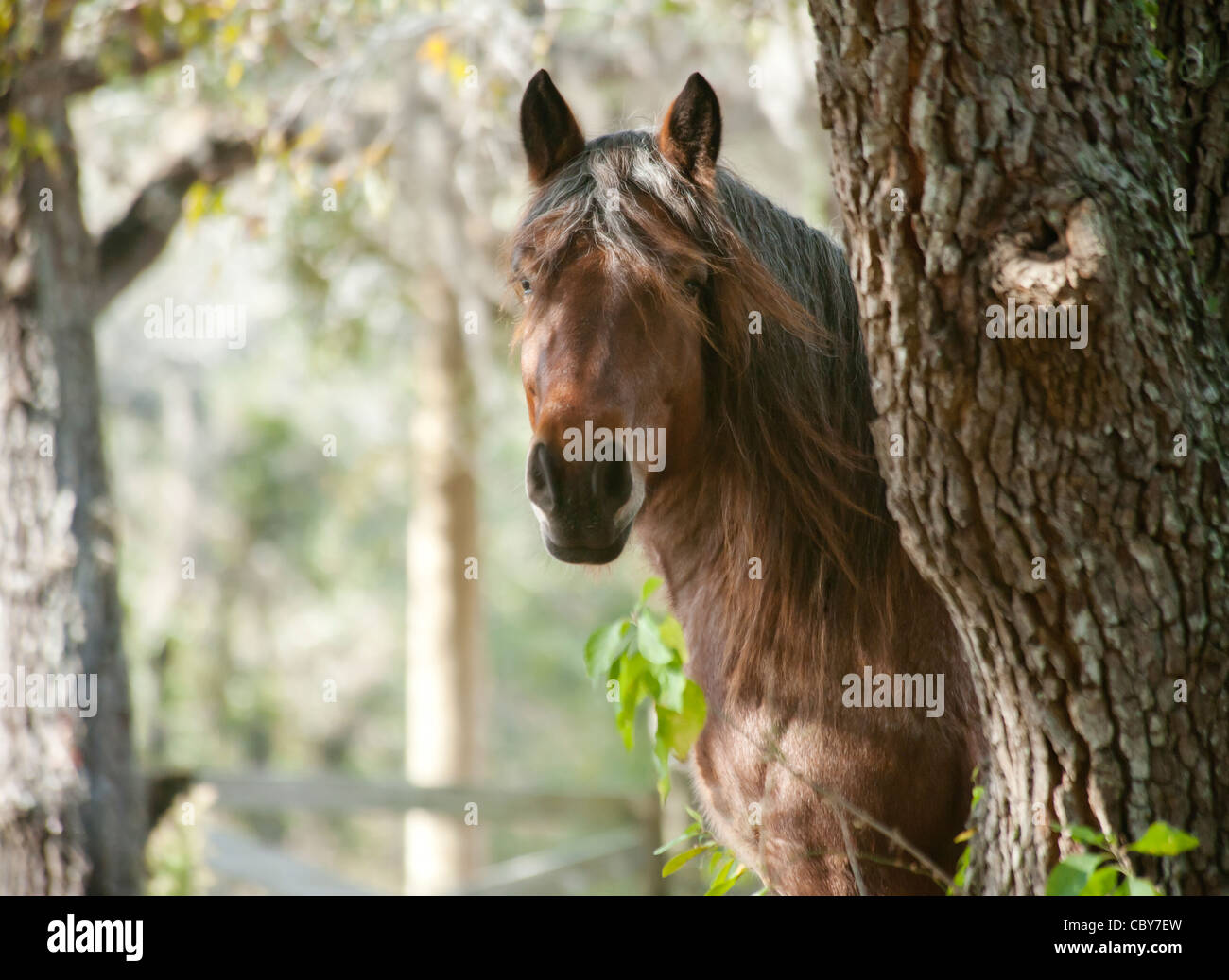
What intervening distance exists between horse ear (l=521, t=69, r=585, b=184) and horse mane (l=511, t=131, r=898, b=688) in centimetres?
13

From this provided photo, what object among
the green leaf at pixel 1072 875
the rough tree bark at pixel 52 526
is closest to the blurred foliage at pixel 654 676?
the green leaf at pixel 1072 875

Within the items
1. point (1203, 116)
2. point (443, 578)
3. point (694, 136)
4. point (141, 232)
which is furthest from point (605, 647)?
point (443, 578)

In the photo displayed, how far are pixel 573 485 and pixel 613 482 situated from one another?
9 centimetres

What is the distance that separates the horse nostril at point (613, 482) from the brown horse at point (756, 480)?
0.01 metres

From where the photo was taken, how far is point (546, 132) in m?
2.64

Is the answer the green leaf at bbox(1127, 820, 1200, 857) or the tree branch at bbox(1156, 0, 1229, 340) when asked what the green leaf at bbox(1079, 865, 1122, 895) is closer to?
the green leaf at bbox(1127, 820, 1200, 857)

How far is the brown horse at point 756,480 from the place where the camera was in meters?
2.32

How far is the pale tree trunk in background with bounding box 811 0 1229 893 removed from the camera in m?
1.71
